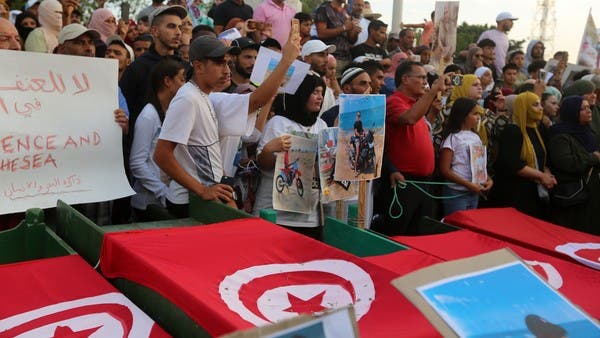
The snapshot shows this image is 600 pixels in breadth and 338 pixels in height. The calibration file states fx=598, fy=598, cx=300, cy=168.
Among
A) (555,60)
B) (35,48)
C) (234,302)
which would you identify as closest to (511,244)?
(234,302)

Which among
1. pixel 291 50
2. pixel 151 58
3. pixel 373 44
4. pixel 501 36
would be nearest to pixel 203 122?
pixel 291 50

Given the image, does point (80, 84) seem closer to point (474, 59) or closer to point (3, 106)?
point (3, 106)

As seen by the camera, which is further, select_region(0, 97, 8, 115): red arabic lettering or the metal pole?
the metal pole

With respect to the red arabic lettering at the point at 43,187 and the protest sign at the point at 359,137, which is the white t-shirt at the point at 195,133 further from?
the protest sign at the point at 359,137

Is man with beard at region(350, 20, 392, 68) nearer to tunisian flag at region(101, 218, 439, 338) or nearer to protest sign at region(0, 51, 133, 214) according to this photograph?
protest sign at region(0, 51, 133, 214)

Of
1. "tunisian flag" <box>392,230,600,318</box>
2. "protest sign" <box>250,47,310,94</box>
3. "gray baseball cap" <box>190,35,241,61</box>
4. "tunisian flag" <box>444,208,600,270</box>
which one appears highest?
"gray baseball cap" <box>190,35,241,61</box>

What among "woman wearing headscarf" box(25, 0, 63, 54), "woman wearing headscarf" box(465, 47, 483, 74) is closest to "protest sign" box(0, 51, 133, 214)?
"woman wearing headscarf" box(25, 0, 63, 54)

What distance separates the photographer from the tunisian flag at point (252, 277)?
1.97 metres

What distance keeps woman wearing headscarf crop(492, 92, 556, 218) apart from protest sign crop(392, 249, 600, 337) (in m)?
4.11

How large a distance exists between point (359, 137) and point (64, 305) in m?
2.23

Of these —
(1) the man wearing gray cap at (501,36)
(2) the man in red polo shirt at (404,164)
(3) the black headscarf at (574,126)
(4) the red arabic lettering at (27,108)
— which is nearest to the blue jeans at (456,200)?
(2) the man in red polo shirt at (404,164)

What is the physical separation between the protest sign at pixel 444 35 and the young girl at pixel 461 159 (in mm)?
629

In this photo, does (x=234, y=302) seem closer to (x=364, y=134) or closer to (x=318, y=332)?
(x=318, y=332)

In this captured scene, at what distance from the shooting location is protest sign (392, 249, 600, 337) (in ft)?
4.99
